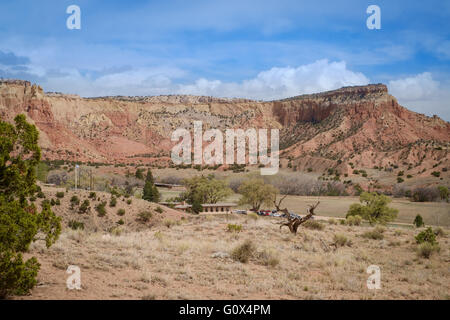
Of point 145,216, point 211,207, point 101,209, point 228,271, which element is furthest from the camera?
point 211,207

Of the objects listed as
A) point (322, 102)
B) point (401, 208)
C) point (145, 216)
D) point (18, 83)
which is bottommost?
point (401, 208)

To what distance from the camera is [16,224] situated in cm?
863

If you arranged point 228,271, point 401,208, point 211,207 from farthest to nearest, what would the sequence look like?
point 401,208
point 211,207
point 228,271

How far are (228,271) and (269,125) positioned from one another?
12654 cm

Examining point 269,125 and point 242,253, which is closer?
point 242,253

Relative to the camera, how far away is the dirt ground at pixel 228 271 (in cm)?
977

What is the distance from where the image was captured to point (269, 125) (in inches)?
5408

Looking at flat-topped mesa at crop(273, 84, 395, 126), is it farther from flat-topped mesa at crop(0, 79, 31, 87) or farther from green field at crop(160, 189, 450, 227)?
flat-topped mesa at crop(0, 79, 31, 87)

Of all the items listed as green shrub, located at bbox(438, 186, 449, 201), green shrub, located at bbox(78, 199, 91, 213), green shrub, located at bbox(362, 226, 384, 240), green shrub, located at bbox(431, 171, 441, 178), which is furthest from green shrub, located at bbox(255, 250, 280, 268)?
green shrub, located at bbox(431, 171, 441, 178)

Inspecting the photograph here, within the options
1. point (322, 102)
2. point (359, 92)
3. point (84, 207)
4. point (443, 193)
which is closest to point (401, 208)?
point (443, 193)

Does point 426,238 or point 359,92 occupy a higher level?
point 359,92

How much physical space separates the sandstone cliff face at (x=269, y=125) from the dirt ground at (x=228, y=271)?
224 feet

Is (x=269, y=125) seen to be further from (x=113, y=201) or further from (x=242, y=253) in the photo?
(x=242, y=253)
